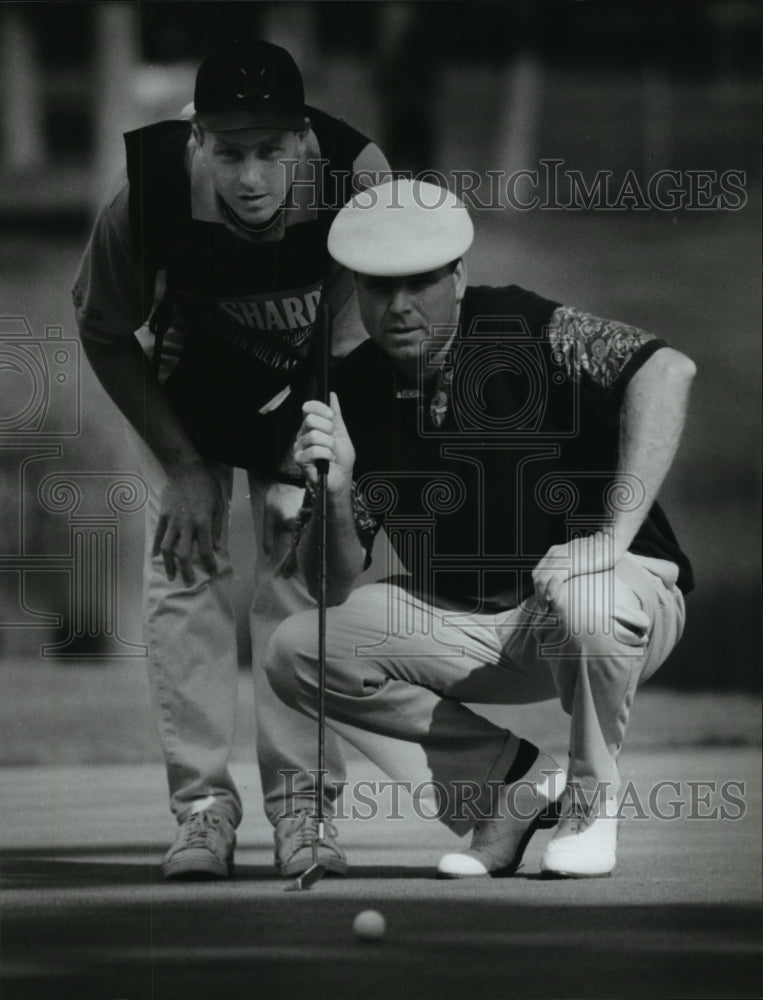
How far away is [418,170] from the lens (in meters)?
4.09

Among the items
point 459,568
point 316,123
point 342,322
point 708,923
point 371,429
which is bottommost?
point 708,923

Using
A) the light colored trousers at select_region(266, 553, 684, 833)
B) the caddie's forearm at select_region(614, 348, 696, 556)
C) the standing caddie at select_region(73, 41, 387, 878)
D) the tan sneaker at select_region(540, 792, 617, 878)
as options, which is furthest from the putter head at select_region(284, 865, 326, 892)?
the caddie's forearm at select_region(614, 348, 696, 556)

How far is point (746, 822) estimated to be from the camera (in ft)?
13.6

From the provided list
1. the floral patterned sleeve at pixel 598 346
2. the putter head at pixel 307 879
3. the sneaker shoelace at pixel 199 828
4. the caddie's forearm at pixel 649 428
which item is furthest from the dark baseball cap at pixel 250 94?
the putter head at pixel 307 879

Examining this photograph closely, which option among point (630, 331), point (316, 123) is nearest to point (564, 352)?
point (630, 331)

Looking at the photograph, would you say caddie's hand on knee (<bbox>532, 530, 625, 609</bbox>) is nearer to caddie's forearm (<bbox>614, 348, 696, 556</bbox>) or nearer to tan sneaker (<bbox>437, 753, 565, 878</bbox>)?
caddie's forearm (<bbox>614, 348, 696, 556</bbox>)

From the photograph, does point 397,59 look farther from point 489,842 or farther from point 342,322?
point 489,842

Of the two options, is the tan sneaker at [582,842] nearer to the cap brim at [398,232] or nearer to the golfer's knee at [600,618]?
the golfer's knee at [600,618]

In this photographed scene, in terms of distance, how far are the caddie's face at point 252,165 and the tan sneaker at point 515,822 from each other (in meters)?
1.41

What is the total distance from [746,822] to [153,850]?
1.37m

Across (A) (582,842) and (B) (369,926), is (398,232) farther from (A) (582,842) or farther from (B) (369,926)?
(B) (369,926)

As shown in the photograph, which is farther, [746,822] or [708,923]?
[746,822]

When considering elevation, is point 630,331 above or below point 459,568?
above

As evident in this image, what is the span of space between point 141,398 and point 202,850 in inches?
41.2
